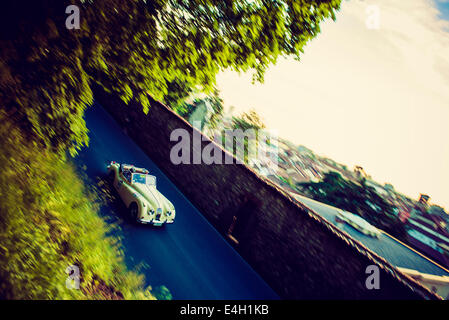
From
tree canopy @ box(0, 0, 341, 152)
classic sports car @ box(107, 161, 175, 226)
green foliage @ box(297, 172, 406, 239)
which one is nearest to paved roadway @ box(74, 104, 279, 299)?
classic sports car @ box(107, 161, 175, 226)

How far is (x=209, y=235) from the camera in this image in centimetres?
906

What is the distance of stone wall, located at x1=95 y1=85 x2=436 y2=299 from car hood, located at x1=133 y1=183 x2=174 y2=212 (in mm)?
2972

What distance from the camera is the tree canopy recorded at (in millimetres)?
3461

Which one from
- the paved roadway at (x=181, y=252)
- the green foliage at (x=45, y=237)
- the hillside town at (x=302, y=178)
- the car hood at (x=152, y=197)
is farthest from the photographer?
the hillside town at (x=302, y=178)

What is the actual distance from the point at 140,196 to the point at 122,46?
15.2ft

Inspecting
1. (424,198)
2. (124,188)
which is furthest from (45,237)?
(424,198)

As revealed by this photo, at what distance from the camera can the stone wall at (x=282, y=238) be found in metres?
6.58

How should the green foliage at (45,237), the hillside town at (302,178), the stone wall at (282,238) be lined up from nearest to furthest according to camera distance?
1. the green foliage at (45,237)
2. the stone wall at (282,238)
3. the hillside town at (302,178)

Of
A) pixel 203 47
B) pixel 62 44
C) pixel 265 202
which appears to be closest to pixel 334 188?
pixel 265 202

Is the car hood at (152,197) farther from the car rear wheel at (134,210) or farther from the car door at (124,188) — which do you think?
the car rear wheel at (134,210)

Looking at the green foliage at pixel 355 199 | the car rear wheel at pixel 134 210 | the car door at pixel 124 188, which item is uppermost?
the car door at pixel 124 188

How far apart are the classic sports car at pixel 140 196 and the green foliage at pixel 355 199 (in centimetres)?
2140

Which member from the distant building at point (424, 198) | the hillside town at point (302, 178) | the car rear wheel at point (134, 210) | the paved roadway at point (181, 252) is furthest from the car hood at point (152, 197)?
the distant building at point (424, 198)

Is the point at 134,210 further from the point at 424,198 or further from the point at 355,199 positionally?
the point at 424,198
